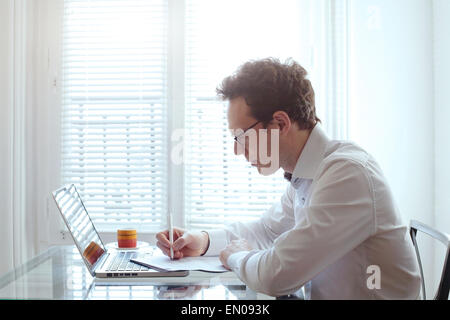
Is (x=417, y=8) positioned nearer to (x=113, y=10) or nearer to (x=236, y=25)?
(x=236, y=25)

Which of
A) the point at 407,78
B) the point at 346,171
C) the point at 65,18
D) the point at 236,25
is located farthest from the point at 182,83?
the point at 346,171

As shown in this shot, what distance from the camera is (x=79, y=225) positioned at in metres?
1.07

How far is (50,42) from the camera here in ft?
5.04

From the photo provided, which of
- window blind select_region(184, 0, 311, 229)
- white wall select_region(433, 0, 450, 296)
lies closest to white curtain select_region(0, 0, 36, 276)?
window blind select_region(184, 0, 311, 229)

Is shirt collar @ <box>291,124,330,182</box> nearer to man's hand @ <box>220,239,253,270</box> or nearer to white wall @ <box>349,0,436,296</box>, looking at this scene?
man's hand @ <box>220,239,253,270</box>

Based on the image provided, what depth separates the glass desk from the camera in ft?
2.68

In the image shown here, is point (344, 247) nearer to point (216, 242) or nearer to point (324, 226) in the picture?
point (324, 226)

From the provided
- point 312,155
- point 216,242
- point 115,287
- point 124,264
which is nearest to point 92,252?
point 124,264

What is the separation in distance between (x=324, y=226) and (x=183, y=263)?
392mm

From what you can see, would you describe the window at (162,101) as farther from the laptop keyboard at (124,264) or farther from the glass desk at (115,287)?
the glass desk at (115,287)
